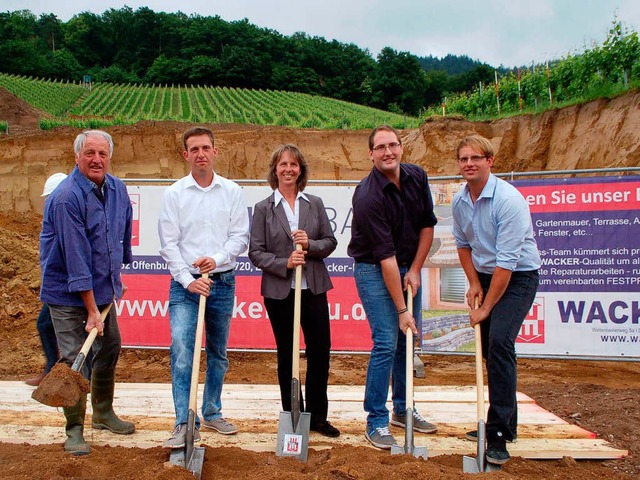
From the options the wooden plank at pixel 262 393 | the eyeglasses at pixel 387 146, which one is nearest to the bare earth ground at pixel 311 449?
the wooden plank at pixel 262 393

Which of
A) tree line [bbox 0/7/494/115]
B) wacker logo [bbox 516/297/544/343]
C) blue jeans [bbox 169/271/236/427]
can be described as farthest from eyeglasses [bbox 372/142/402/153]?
tree line [bbox 0/7/494/115]

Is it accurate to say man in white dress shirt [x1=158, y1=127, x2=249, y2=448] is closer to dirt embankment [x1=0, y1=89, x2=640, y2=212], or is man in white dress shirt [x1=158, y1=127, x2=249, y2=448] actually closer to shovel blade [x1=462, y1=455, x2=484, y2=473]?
→ shovel blade [x1=462, y1=455, x2=484, y2=473]

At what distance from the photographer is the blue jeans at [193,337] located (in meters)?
3.98

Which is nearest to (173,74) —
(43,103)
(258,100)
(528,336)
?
(258,100)

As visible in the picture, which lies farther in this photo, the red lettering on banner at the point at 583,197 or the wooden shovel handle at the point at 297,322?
the red lettering on banner at the point at 583,197

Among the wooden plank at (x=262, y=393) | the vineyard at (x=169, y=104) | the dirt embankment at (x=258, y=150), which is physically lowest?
the wooden plank at (x=262, y=393)

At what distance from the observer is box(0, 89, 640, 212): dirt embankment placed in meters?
15.2

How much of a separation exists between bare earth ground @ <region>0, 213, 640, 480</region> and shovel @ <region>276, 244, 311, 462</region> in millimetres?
88

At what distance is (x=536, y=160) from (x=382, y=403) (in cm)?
1215

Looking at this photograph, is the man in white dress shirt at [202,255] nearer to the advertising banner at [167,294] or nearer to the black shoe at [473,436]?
the black shoe at [473,436]

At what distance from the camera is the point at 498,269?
12.3ft

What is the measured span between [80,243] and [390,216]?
6.87 ft

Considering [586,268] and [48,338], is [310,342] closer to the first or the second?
[48,338]

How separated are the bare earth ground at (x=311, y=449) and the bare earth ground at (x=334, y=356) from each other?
1 cm
